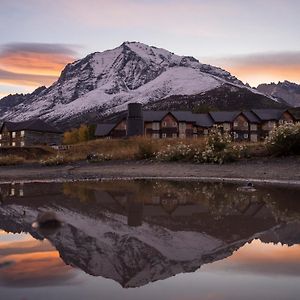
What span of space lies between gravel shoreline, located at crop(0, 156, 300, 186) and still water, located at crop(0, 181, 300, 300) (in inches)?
343

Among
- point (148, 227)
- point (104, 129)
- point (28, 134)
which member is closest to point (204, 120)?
point (104, 129)

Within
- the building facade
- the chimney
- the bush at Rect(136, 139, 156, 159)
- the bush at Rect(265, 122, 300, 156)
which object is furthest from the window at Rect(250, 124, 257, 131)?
the bush at Rect(265, 122, 300, 156)

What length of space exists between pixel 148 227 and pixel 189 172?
17.8 meters

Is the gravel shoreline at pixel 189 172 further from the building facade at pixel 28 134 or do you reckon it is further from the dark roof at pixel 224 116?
the building facade at pixel 28 134

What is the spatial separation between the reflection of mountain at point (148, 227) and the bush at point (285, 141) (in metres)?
12.4

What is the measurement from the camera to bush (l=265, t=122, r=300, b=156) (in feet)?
99.5

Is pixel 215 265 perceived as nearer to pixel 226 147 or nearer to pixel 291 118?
pixel 226 147

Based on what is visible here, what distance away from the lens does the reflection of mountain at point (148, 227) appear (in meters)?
7.82

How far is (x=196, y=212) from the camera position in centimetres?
1392

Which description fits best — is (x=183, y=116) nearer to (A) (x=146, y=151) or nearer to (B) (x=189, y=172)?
(A) (x=146, y=151)

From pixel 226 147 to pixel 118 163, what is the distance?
8.84 meters

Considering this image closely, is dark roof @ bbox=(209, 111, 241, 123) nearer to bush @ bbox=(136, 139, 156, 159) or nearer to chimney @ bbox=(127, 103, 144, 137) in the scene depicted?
chimney @ bbox=(127, 103, 144, 137)

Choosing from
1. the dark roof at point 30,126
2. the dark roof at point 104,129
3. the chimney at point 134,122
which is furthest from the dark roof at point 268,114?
the dark roof at point 30,126

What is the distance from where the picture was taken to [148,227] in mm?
11523
